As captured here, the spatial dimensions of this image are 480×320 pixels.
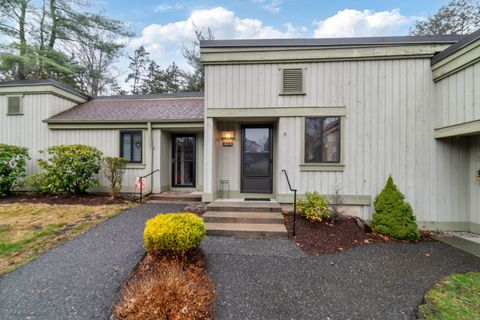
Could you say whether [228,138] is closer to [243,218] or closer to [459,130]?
[243,218]

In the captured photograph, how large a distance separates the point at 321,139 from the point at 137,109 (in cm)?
727

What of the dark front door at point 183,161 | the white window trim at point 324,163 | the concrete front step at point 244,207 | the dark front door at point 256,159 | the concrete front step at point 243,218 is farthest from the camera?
the dark front door at point 183,161

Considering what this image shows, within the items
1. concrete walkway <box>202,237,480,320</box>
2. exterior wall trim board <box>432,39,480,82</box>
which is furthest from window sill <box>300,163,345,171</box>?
exterior wall trim board <box>432,39,480,82</box>

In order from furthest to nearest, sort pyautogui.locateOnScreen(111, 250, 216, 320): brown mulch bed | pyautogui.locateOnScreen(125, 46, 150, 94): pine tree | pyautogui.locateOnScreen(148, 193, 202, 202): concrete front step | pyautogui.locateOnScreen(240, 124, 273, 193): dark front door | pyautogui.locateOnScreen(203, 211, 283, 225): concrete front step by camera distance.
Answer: pyautogui.locateOnScreen(125, 46, 150, 94): pine tree
pyautogui.locateOnScreen(148, 193, 202, 202): concrete front step
pyautogui.locateOnScreen(240, 124, 273, 193): dark front door
pyautogui.locateOnScreen(203, 211, 283, 225): concrete front step
pyautogui.locateOnScreen(111, 250, 216, 320): brown mulch bed

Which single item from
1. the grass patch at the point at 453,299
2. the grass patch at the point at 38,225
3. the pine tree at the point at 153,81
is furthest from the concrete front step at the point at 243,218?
the pine tree at the point at 153,81

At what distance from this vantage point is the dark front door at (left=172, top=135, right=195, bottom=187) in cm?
795

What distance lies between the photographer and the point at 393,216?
464 centimetres

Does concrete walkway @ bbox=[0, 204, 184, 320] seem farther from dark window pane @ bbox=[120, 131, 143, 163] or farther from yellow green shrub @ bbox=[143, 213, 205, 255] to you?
dark window pane @ bbox=[120, 131, 143, 163]

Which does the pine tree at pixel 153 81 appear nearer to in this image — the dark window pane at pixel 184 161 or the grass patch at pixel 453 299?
the dark window pane at pixel 184 161

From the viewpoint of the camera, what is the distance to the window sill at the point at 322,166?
536 cm

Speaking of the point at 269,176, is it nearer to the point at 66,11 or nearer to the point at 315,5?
the point at 315,5

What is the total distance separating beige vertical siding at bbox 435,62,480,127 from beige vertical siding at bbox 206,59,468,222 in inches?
8.8

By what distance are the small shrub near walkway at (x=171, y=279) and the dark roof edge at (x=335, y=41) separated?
483 cm

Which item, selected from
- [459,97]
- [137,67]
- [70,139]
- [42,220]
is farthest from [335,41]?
[137,67]
